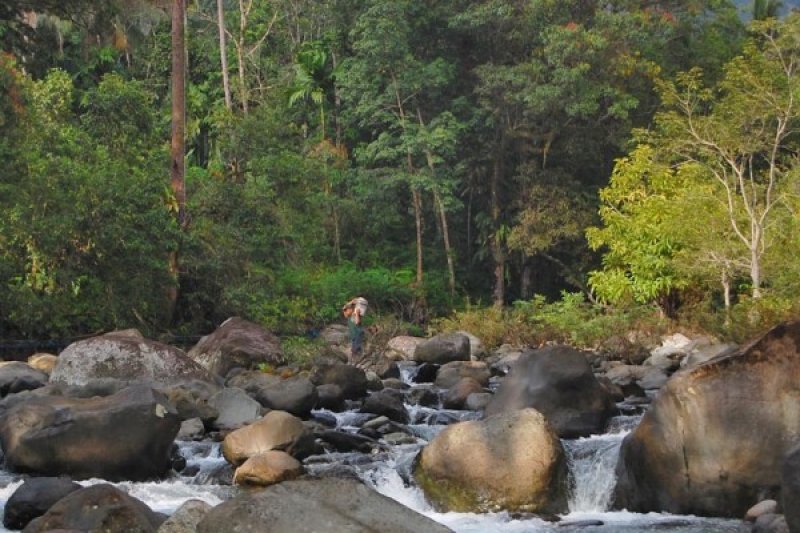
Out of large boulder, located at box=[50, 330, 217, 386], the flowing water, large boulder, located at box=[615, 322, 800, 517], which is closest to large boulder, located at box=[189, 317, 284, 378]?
large boulder, located at box=[50, 330, 217, 386]

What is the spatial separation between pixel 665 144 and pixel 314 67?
16.2 metres

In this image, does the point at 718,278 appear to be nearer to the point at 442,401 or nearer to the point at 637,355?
the point at 637,355

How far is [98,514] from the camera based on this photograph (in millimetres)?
7711

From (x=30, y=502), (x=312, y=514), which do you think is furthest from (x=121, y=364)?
(x=312, y=514)

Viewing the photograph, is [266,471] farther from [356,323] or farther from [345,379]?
[356,323]

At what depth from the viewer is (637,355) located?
71.2 ft

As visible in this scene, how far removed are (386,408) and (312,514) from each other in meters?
7.22

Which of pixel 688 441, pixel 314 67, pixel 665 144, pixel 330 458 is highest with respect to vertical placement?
pixel 314 67

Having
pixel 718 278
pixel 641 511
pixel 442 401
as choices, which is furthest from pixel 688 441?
pixel 718 278

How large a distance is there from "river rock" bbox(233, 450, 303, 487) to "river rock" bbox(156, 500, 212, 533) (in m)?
2.81

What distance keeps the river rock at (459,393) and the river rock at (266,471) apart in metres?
5.12

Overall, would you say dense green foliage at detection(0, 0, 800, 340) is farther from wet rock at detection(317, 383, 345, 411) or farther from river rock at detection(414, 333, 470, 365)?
wet rock at detection(317, 383, 345, 411)

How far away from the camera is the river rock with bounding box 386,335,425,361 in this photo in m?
22.3

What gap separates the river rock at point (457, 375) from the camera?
17453mm
